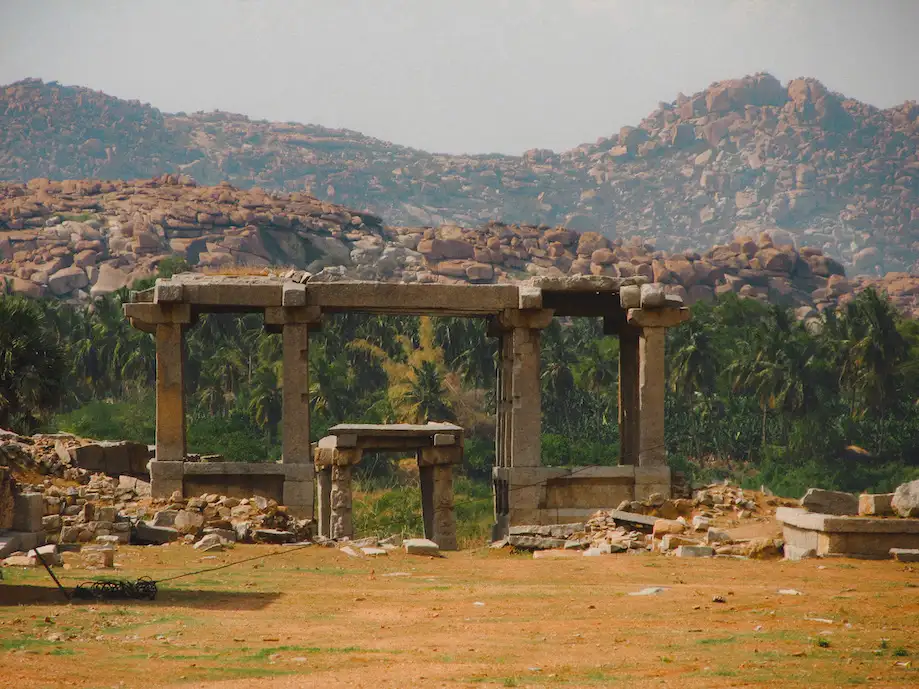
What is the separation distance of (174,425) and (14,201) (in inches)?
4784

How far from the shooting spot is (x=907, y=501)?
19.7m

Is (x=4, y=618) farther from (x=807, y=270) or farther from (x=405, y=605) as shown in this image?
(x=807, y=270)

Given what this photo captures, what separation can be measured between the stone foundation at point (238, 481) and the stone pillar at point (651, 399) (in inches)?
255

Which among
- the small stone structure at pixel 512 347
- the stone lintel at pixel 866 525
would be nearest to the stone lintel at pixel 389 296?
the small stone structure at pixel 512 347

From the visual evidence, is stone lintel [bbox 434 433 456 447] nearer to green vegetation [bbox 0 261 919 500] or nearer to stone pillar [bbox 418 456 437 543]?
stone pillar [bbox 418 456 437 543]

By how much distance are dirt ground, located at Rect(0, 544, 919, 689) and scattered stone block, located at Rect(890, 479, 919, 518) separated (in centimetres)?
138

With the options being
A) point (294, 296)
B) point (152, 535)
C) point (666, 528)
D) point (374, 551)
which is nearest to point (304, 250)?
point (294, 296)

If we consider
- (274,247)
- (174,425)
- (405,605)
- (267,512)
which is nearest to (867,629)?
(405,605)

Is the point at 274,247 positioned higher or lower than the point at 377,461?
higher

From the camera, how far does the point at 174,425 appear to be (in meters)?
26.5

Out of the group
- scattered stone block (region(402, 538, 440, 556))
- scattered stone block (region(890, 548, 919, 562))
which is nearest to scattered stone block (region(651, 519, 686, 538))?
scattered stone block (region(402, 538, 440, 556))

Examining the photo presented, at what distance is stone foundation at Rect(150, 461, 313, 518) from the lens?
85.2ft

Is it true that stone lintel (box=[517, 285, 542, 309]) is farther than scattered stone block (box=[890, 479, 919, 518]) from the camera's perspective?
Yes

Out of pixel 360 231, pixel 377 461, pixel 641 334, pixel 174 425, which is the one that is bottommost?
pixel 377 461
